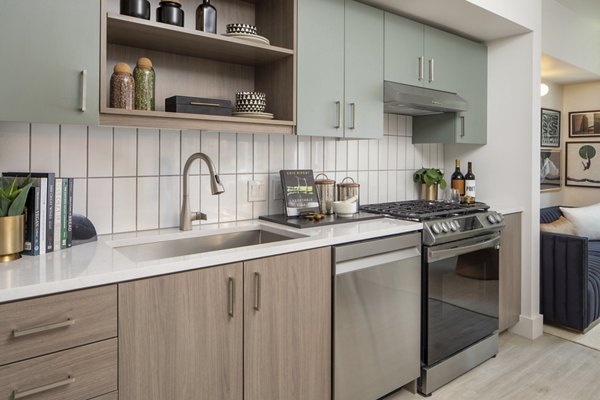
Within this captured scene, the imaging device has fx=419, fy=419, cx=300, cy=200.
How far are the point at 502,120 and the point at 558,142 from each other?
1.95m

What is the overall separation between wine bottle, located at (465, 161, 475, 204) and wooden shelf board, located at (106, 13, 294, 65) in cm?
173

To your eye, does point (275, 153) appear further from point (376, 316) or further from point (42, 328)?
point (42, 328)

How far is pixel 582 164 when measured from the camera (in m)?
4.46

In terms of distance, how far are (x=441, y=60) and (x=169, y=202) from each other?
1.95 metres

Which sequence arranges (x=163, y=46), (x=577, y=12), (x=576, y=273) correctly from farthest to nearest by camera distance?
(x=577, y=12) < (x=576, y=273) < (x=163, y=46)

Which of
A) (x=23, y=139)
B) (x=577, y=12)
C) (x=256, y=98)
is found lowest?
(x=23, y=139)

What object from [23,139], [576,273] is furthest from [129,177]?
[576,273]

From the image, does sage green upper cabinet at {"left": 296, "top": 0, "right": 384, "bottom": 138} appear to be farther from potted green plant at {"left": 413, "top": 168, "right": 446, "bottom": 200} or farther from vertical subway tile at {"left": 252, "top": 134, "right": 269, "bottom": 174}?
potted green plant at {"left": 413, "top": 168, "right": 446, "bottom": 200}

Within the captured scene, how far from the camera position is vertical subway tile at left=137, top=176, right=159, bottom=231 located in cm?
192

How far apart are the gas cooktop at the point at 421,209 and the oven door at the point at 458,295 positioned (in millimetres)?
172

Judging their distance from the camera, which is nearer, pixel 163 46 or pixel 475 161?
pixel 163 46

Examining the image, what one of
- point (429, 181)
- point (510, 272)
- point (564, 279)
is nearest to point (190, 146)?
point (429, 181)

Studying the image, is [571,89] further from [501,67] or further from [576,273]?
[576,273]

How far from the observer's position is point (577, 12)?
3854 mm
